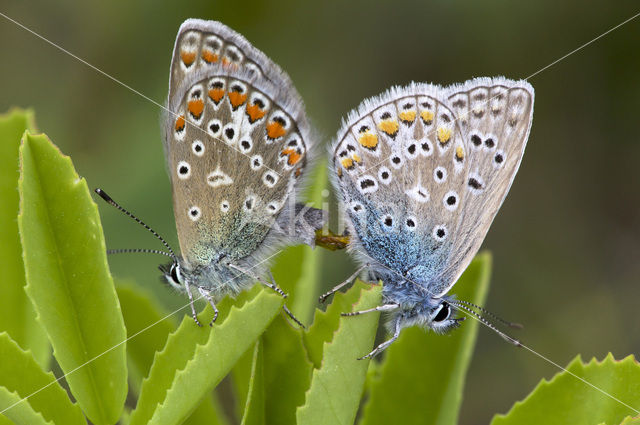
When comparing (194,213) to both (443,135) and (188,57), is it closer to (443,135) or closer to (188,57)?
(188,57)

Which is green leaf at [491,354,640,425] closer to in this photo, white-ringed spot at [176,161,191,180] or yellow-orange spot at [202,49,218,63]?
white-ringed spot at [176,161,191,180]

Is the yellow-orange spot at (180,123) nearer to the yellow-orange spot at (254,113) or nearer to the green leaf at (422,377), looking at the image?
the yellow-orange spot at (254,113)

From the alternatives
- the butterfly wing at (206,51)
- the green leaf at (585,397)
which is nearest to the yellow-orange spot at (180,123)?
the butterfly wing at (206,51)

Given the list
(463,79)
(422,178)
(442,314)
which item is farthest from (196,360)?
(463,79)

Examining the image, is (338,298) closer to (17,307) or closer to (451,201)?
(17,307)

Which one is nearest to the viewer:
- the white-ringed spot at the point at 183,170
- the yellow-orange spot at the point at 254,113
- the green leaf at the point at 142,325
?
the green leaf at the point at 142,325

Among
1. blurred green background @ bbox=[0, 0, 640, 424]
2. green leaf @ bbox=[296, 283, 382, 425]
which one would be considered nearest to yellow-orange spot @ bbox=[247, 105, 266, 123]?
green leaf @ bbox=[296, 283, 382, 425]

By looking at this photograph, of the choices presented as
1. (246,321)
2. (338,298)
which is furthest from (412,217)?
(246,321)
